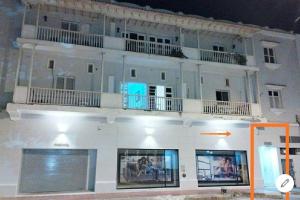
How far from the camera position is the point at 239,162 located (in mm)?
17203

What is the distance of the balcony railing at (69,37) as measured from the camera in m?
14.6

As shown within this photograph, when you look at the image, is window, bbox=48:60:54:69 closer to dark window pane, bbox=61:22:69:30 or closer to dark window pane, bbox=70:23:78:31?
dark window pane, bbox=61:22:69:30

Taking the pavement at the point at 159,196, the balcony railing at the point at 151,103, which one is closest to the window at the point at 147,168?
the pavement at the point at 159,196

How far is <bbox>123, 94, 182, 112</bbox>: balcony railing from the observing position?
1506 centimetres

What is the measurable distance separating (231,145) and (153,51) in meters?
7.97

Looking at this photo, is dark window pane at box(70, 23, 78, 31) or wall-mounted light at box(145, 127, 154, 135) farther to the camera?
dark window pane at box(70, 23, 78, 31)

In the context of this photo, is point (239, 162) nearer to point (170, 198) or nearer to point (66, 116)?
point (170, 198)

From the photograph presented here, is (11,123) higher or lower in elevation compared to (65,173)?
higher

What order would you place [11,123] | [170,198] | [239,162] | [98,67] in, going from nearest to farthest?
[170,198]
[11,123]
[98,67]
[239,162]

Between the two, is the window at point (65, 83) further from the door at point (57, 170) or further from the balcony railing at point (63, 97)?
the door at point (57, 170)

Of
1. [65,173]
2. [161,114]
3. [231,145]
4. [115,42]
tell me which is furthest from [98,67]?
[231,145]

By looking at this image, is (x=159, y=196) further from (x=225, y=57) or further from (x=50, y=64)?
(x=225, y=57)

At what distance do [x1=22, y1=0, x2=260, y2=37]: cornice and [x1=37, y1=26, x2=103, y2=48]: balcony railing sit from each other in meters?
1.49

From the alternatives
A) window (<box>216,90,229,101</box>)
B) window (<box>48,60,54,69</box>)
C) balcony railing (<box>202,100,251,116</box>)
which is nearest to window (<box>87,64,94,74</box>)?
window (<box>48,60,54,69</box>)
